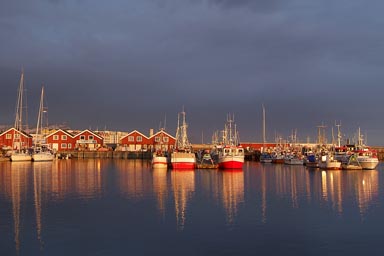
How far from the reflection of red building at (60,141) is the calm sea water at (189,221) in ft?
243

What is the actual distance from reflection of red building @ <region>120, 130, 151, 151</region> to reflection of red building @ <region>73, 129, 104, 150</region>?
6.80 meters

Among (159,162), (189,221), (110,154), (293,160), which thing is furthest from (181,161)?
(110,154)

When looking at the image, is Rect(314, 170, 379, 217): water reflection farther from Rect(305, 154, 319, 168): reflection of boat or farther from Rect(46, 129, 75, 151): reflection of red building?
Rect(46, 129, 75, 151): reflection of red building

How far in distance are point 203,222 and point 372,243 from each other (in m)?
7.77

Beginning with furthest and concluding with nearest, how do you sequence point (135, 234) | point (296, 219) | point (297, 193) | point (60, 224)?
1. point (297, 193)
2. point (296, 219)
3. point (60, 224)
4. point (135, 234)

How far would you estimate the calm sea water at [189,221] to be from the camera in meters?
18.0

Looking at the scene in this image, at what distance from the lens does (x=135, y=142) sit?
11206cm

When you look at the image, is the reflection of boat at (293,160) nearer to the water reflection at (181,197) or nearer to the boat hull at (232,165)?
the boat hull at (232,165)

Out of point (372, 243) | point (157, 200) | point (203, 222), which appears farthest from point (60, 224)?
point (372, 243)

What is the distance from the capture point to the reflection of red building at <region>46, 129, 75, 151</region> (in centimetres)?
10888

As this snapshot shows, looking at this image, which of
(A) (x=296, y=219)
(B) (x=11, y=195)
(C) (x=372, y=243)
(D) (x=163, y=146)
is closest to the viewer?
(C) (x=372, y=243)

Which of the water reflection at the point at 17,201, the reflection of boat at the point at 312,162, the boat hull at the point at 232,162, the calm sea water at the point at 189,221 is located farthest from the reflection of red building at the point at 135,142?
the calm sea water at the point at 189,221

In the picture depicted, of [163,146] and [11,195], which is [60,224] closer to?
[11,195]

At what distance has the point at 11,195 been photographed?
107 ft
